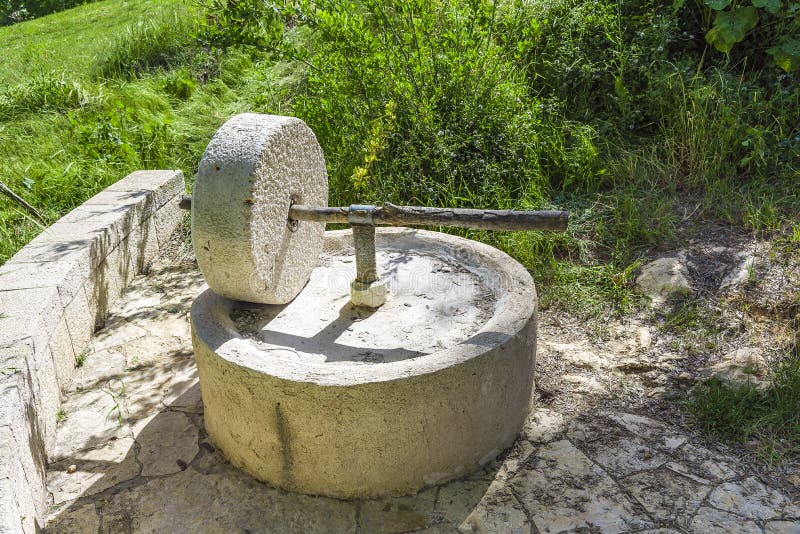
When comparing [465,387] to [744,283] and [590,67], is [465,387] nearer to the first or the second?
[744,283]

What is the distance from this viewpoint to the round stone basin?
2299 mm

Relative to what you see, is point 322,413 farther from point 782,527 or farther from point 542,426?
point 782,527

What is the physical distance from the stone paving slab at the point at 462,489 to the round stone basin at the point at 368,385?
0.09 meters

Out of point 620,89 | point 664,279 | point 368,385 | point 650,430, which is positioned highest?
point 620,89

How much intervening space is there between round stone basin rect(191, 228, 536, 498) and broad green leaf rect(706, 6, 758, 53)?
2963mm

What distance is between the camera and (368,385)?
7.35ft

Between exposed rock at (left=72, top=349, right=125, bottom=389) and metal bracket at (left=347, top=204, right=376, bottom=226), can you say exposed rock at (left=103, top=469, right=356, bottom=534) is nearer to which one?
exposed rock at (left=72, top=349, right=125, bottom=389)

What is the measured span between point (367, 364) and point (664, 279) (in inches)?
82.0

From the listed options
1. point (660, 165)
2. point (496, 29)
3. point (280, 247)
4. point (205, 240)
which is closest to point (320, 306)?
point (280, 247)

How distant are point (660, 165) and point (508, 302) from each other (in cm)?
238

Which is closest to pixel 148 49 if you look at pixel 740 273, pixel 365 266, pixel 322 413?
pixel 365 266

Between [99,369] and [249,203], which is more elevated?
[249,203]

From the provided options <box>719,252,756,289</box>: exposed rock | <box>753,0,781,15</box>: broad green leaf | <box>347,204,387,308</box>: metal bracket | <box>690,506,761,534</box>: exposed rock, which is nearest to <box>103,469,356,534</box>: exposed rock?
<box>347,204,387,308</box>: metal bracket

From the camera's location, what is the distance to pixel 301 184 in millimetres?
2848
